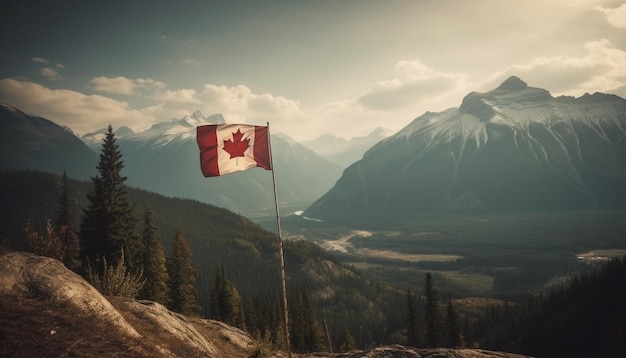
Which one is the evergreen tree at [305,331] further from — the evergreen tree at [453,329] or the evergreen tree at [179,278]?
the evergreen tree at [453,329]

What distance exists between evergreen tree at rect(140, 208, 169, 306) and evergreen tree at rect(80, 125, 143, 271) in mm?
3940

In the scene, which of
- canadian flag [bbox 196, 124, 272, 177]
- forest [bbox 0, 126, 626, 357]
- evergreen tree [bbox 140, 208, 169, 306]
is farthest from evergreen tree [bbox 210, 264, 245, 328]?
canadian flag [bbox 196, 124, 272, 177]

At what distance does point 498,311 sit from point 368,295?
62325mm

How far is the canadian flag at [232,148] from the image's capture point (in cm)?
1872

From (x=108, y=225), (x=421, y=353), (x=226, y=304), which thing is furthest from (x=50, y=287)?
(x=226, y=304)

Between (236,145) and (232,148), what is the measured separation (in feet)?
0.98

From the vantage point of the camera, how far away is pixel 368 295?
173m

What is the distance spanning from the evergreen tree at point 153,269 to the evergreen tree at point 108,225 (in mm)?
3940

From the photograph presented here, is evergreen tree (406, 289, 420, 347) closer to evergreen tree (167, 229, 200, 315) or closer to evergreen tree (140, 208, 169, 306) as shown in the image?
evergreen tree (167, 229, 200, 315)

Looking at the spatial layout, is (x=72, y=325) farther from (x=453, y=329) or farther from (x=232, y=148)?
(x=453, y=329)

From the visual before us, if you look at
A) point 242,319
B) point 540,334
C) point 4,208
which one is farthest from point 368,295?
point 4,208

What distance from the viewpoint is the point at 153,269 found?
42.7 meters

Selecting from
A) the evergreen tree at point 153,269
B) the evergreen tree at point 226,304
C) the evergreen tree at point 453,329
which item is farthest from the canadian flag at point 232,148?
the evergreen tree at point 453,329

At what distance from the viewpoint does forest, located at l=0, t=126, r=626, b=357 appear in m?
36.1
